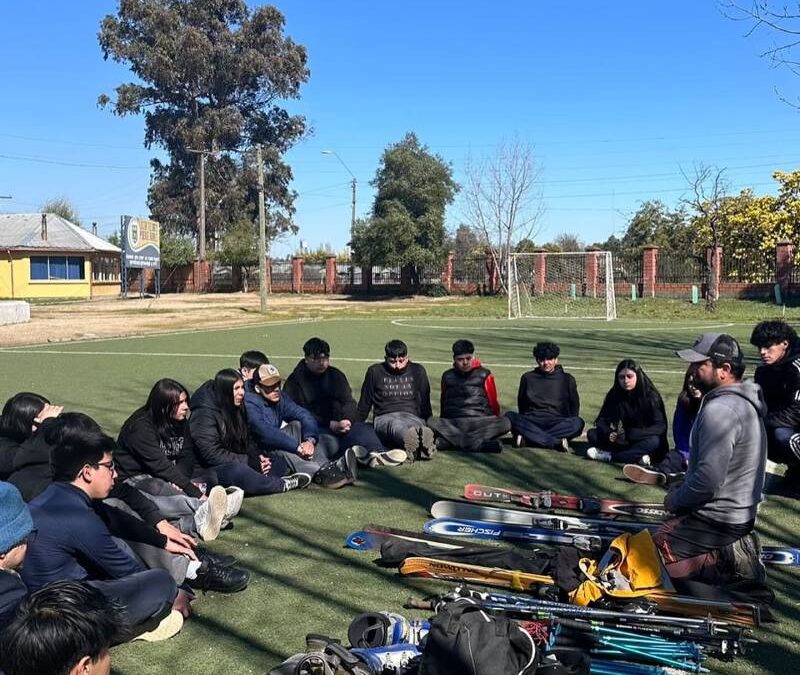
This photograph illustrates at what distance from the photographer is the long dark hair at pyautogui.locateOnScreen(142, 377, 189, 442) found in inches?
226

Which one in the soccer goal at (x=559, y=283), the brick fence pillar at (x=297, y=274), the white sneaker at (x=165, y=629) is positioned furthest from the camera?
the brick fence pillar at (x=297, y=274)

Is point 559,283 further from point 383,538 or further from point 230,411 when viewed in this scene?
point 383,538

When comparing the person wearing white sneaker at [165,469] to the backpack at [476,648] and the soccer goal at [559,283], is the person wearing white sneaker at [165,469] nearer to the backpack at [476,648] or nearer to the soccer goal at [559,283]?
the backpack at [476,648]

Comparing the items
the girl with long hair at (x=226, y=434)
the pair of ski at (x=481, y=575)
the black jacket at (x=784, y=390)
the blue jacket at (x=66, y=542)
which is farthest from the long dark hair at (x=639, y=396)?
the blue jacket at (x=66, y=542)

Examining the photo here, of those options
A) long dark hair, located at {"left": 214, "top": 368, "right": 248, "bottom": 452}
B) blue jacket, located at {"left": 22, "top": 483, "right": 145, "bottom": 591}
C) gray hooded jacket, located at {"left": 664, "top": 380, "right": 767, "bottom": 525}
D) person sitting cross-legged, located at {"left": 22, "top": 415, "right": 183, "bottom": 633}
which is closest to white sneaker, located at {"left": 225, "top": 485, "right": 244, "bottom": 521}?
long dark hair, located at {"left": 214, "top": 368, "right": 248, "bottom": 452}

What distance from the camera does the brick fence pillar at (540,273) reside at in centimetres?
3900

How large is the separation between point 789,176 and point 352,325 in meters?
23.1

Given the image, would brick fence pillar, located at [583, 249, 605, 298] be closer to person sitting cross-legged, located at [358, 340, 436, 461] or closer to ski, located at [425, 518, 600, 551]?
person sitting cross-legged, located at [358, 340, 436, 461]

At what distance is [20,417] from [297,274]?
4725 cm

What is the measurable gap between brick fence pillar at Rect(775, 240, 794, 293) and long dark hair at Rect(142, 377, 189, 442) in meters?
33.5

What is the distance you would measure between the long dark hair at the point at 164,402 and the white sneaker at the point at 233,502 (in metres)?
0.68

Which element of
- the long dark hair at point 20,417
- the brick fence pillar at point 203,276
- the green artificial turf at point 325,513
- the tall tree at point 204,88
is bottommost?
the green artificial turf at point 325,513

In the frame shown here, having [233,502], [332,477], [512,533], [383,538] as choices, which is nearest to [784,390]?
[512,533]

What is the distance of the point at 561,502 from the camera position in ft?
20.5
